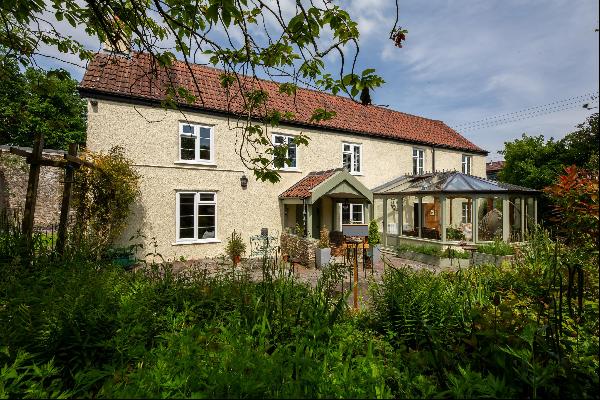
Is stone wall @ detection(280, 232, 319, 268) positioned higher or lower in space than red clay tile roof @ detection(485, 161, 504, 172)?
lower

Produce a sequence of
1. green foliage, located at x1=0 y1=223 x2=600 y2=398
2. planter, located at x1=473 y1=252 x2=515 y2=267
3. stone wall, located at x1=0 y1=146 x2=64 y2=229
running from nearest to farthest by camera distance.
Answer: green foliage, located at x1=0 y1=223 x2=600 y2=398 < planter, located at x1=473 y1=252 x2=515 y2=267 < stone wall, located at x1=0 y1=146 x2=64 y2=229

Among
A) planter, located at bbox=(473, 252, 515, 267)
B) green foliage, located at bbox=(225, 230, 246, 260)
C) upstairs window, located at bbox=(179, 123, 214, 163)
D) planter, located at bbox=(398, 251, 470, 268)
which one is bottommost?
planter, located at bbox=(398, 251, 470, 268)

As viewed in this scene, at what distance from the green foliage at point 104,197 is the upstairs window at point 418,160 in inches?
625

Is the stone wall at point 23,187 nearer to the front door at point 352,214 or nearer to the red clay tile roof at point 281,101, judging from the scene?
the red clay tile roof at point 281,101

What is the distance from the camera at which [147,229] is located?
11.3 meters

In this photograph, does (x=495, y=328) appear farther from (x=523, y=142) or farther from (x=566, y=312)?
(x=523, y=142)

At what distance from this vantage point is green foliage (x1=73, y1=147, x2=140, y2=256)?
9477 millimetres

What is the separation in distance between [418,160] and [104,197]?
17.1m

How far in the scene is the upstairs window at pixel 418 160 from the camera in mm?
18839

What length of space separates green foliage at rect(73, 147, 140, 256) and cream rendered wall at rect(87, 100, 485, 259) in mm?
1149

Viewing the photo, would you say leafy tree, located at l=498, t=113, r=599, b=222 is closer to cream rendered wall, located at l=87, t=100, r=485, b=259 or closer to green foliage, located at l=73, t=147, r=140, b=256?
cream rendered wall, located at l=87, t=100, r=485, b=259

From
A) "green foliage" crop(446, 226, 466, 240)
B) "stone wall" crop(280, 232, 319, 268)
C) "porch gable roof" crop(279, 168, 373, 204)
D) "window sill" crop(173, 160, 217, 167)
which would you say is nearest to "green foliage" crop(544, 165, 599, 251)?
"stone wall" crop(280, 232, 319, 268)

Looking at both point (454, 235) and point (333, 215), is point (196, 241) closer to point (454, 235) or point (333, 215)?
point (333, 215)

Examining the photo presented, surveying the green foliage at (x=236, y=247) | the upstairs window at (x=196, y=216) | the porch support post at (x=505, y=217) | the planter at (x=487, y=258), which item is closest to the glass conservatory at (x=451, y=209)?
the porch support post at (x=505, y=217)
